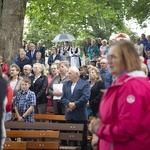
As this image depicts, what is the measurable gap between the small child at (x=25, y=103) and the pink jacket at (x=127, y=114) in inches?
255

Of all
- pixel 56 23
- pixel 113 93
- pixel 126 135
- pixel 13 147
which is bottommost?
pixel 13 147

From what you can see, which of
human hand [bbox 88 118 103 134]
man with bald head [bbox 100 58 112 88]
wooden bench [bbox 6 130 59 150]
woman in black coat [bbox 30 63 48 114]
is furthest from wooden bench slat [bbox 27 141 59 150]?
human hand [bbox 88 118 103 134]

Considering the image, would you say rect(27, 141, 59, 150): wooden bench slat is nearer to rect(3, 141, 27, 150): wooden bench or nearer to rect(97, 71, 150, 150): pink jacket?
rect(3, 141, 27, 150): wooden bench

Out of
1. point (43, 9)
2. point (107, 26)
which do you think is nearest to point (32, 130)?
point (43, 9)

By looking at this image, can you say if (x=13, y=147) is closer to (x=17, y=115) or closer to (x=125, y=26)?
(x=17, y=115)

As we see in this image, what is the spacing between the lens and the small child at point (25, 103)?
35.7 ft

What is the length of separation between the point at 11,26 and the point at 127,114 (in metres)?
13.8

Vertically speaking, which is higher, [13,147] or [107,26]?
[107,26]

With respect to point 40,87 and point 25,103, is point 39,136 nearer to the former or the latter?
point 25,103

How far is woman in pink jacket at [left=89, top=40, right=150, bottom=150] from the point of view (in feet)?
14.0

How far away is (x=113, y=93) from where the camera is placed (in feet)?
14.5

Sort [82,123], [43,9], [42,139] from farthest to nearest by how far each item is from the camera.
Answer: [43,9], [82,123], [42,139]

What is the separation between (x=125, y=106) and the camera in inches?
169

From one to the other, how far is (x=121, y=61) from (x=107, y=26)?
38822 millimetres
